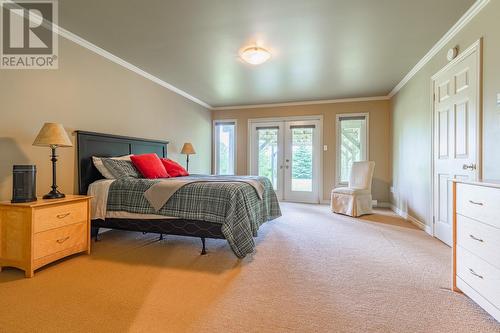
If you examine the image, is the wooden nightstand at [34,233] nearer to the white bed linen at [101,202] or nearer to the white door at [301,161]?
the white bed linen at [101,202]

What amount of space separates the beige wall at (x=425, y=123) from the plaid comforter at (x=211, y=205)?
2.16 metres

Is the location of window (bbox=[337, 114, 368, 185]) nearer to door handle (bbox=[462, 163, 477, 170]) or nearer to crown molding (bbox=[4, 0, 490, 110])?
crown molding (bbox=[4, 0, 490, 110])

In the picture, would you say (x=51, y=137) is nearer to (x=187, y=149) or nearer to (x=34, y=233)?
(x=34, y=233)

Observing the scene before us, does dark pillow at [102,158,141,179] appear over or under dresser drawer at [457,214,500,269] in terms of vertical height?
over

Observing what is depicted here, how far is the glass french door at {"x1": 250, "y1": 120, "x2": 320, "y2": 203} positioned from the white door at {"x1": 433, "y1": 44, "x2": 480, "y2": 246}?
2.81m

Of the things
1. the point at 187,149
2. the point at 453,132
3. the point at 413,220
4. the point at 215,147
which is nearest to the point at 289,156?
the point at 215,147

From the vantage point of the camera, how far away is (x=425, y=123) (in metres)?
3.46

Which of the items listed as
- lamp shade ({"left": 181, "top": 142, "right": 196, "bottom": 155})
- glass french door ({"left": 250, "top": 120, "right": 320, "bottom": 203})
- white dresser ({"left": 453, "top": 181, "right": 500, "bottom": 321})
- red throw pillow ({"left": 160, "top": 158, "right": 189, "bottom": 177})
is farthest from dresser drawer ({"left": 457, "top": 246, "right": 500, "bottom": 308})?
lamp shade ({"left": 181, "top": 142, "right": 196, "bottom": 155})

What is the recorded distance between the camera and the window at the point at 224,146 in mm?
6414

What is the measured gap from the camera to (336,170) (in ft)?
18.5

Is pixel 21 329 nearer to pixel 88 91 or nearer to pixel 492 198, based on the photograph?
pixel 88 91

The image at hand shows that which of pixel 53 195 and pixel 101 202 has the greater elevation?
pixel 53 195

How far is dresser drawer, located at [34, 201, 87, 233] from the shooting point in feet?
6.78

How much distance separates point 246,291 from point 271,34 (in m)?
2.63
